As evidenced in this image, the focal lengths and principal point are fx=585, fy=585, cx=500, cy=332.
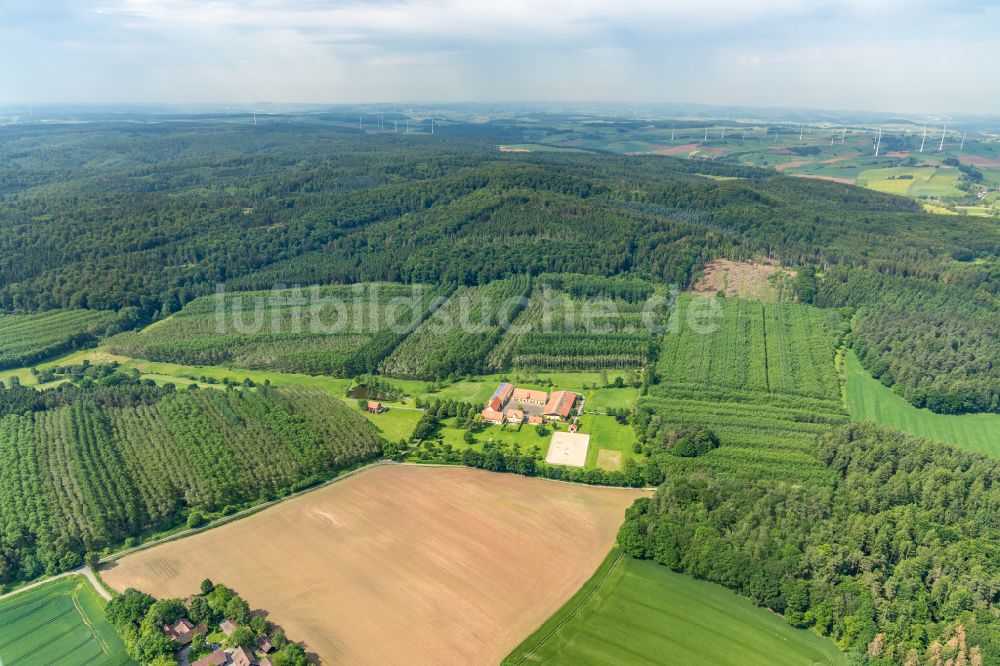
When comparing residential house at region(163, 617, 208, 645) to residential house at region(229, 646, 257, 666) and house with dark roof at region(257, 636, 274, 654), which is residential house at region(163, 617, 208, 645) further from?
house with dark roof at region(257, 636, 274, 654)

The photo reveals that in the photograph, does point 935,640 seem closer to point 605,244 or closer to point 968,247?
point 605,244

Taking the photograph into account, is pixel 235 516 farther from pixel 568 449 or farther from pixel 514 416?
pixel 568 449

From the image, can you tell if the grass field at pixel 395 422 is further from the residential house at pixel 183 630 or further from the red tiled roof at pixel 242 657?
the red tiled roof at pixel 242 657

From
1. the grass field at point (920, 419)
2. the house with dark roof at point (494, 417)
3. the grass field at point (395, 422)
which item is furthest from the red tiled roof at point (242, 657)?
the grass field at point (920, 419)

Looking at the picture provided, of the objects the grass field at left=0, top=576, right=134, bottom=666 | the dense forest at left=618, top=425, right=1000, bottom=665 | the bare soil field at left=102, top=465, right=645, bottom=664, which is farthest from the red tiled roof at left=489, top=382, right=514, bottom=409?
the grass field at left=0, top=576, right=134, bottom=666

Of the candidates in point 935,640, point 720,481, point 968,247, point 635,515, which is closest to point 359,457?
point 635,515

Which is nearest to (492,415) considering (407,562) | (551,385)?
(551,385)

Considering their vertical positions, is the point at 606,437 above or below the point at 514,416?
below
